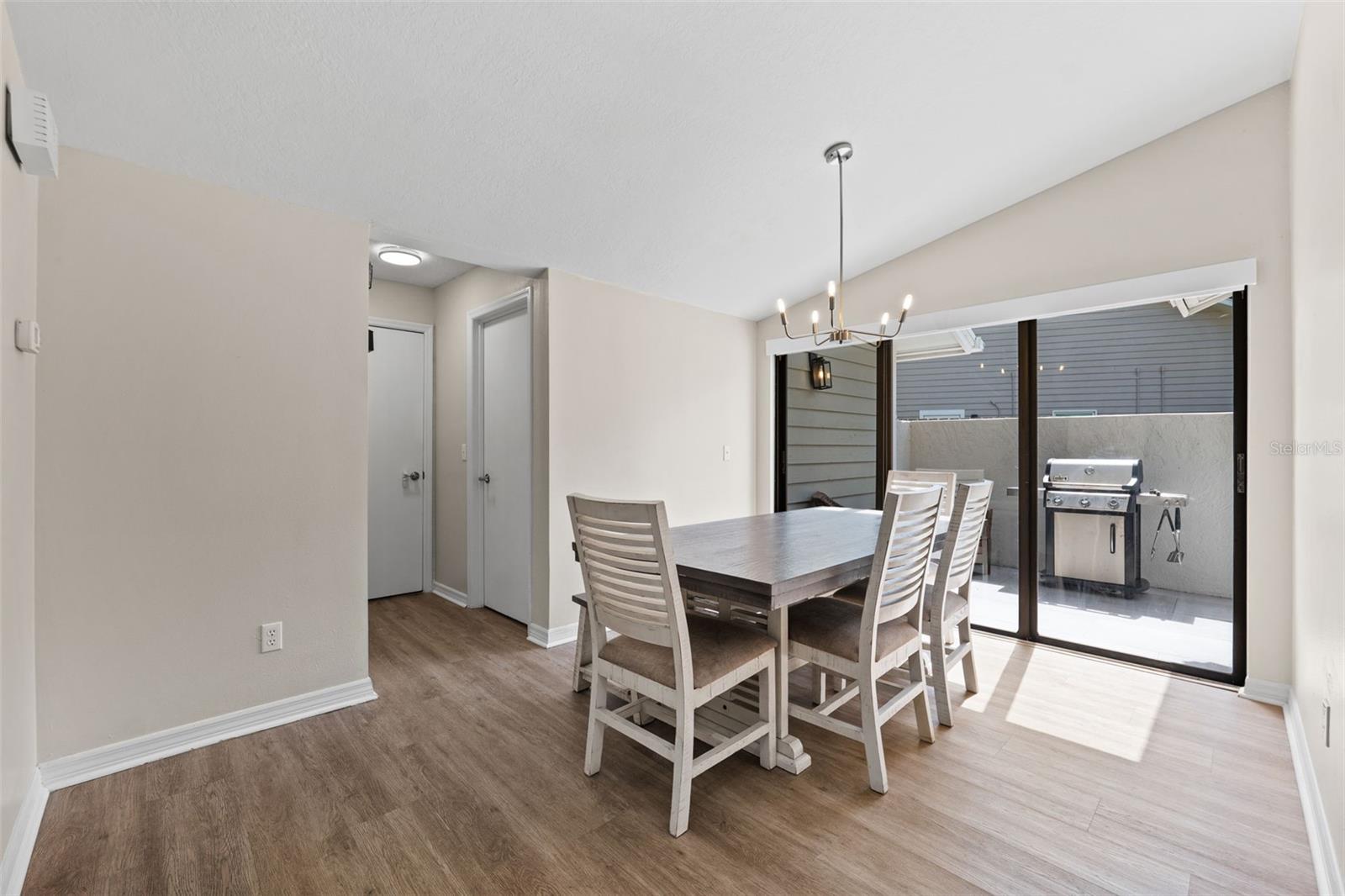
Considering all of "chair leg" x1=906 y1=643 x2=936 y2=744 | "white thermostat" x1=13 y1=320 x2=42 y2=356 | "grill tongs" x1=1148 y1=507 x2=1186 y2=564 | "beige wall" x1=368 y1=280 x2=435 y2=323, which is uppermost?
"beige wall" x1=368 y1=280 x2=435 y2=323

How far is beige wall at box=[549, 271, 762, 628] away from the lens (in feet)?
11.4

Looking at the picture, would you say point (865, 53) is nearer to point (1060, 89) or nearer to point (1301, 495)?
point (1060, 89)

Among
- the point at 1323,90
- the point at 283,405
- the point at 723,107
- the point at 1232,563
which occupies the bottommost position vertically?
the point at 1232,563

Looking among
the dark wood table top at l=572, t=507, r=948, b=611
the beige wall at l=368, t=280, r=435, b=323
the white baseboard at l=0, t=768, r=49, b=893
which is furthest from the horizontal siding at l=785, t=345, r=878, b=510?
the white baseboard at l=0, t=768, r=49, b=893

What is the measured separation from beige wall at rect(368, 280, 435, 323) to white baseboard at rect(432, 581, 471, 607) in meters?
2.04

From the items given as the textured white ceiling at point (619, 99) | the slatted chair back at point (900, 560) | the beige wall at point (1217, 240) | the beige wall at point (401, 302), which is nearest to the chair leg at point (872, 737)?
the slatted chair back at point (900, 560)

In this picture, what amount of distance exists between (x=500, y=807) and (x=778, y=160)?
2.82m

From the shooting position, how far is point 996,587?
3605 mm

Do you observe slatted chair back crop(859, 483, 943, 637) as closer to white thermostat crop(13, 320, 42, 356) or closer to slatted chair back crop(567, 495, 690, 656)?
slatted chair back crop(567, 495, 690, 656)

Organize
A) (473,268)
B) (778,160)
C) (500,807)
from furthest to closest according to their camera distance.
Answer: (473,268) → (778,160) → (500,807)

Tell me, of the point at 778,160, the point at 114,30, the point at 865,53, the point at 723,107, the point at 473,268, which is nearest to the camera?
the point at 114,30

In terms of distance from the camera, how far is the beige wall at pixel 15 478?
1543mm

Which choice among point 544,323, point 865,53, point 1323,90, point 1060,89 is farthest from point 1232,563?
point 544,323

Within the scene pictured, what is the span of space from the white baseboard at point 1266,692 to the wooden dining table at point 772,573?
161 centimetres
